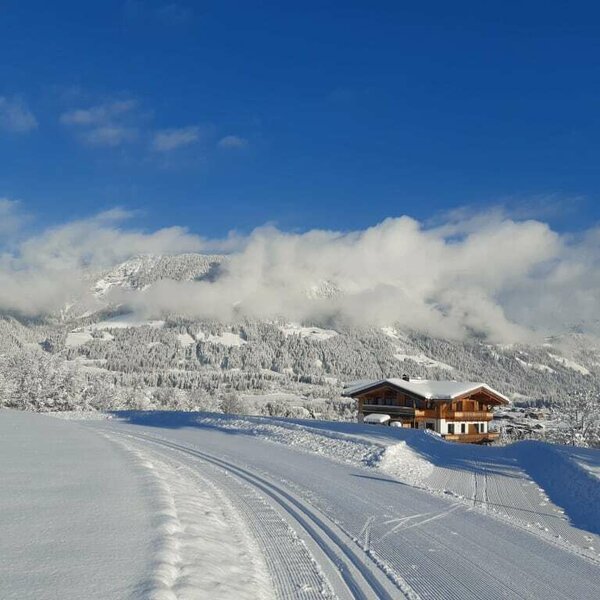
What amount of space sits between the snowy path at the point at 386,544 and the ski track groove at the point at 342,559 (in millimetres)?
17

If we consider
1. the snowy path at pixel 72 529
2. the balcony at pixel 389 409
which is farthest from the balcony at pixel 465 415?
the snowy path at pixel 72 529

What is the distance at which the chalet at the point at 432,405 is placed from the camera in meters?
48.0

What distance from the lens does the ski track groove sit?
23.6 feet

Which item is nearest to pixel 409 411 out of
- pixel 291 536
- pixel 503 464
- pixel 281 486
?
pixel 503 464

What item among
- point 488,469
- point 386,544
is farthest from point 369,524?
point 488,469

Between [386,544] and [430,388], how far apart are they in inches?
1638

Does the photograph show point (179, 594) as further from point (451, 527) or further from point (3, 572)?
point (451, 527)

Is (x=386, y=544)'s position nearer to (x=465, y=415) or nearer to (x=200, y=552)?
(x=200, y=552)

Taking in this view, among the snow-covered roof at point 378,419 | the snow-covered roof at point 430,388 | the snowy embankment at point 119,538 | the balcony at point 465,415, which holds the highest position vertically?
the snow-covered roof at point 430,388

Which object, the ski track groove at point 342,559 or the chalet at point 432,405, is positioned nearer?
the ski track groove at point 342,559

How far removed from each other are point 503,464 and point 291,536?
14294mm

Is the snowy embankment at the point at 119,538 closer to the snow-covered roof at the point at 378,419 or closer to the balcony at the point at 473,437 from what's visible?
the snow-covered roof at the point at 378,419

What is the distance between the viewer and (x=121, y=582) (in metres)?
6.26

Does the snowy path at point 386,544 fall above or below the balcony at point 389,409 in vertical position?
below
